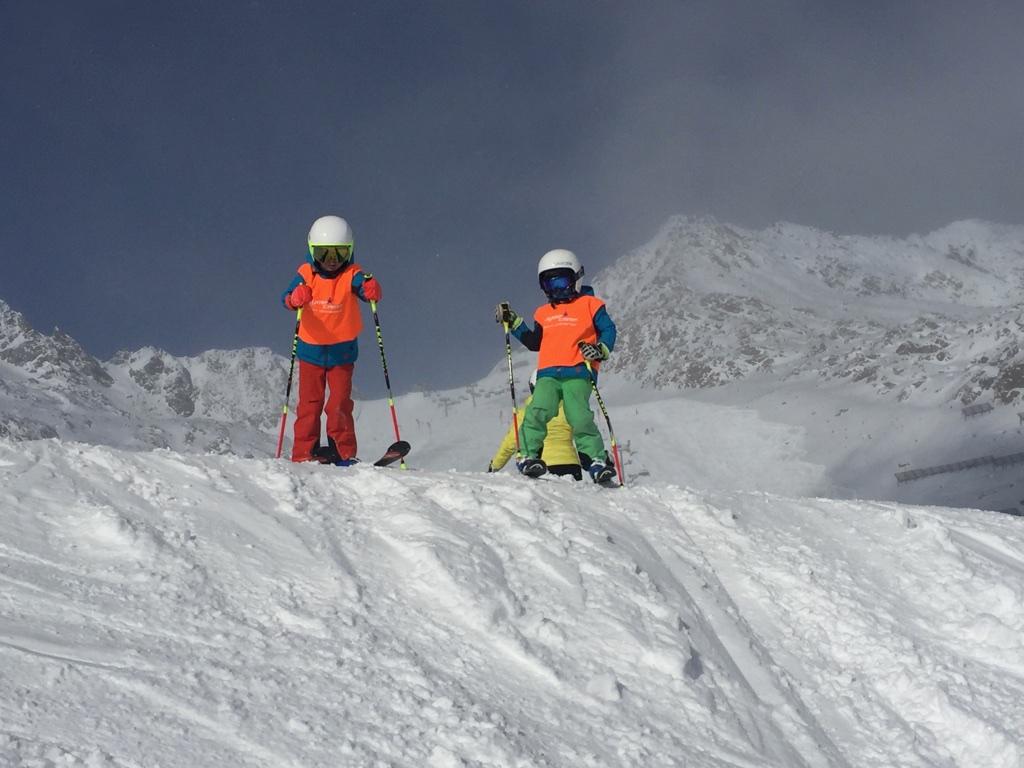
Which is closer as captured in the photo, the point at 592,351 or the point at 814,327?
the point at 592,351

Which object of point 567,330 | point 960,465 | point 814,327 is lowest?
point 567,330

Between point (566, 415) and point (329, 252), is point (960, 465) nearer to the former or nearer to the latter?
point (566, 415)

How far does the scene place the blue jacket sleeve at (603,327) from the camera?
9.67 metres

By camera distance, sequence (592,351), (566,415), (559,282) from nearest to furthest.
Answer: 1. (592,351)
2. (566,415)
3. (559,282)

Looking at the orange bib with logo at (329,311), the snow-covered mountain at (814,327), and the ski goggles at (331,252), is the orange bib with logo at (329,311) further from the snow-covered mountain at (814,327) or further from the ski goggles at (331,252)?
the snow-covered mountain at (814,327)

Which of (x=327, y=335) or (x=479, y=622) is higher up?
(x=327, y=335)

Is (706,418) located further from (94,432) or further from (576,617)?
(94,432)

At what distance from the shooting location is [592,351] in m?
9.25

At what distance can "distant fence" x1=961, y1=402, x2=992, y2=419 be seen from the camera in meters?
49.5

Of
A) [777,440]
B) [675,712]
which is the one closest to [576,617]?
[675,712]

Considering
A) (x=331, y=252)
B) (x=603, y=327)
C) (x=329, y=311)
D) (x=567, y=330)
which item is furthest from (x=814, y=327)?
(x=329, y=311)

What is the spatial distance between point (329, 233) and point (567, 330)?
297 cm

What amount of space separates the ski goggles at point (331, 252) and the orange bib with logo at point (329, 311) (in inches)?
6.7

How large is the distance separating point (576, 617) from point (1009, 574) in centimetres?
414
